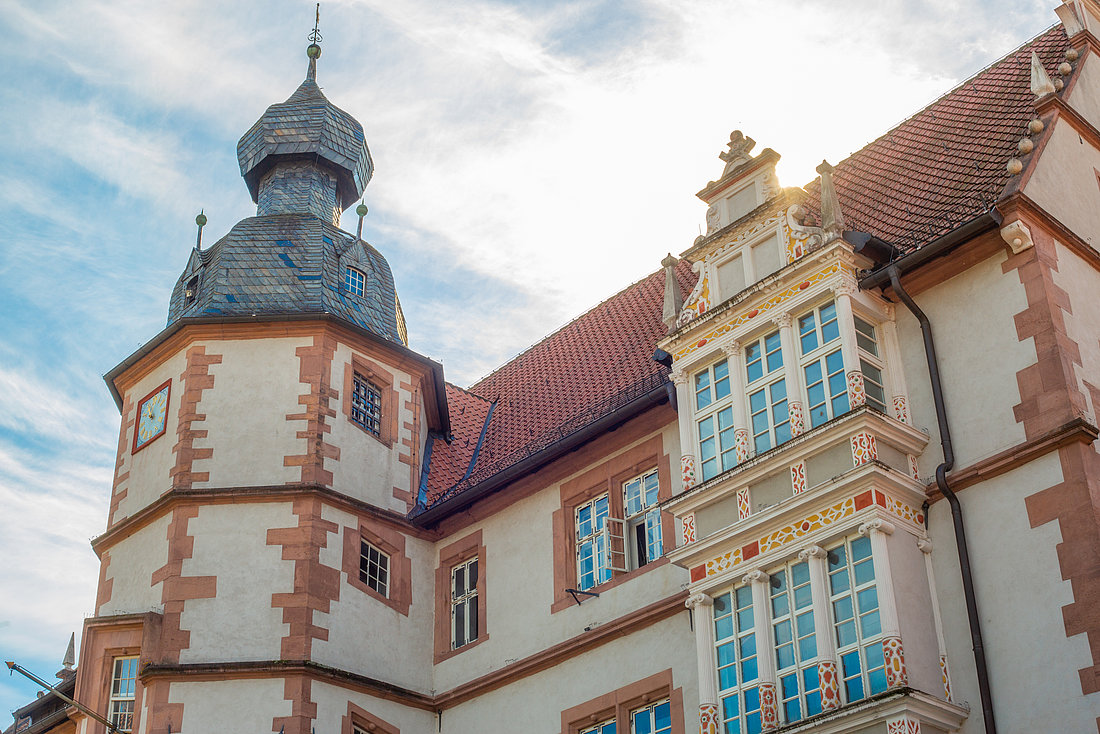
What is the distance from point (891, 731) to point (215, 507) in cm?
1000

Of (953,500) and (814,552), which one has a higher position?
(953,500)

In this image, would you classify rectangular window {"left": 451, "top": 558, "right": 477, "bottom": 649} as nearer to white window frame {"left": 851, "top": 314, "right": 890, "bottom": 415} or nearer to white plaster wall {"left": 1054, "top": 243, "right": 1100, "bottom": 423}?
white window frame {"left": 851, "top": 314, "right": 890, "bottom": 415}

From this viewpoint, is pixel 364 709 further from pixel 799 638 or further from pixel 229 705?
pixel 799 638

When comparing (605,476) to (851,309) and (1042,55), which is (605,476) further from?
(1042,55)

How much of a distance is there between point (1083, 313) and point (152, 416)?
41.9 feet

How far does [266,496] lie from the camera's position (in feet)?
64.4

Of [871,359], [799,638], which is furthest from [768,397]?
[799,638]

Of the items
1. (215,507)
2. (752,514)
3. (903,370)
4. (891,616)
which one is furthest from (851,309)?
(215,507)

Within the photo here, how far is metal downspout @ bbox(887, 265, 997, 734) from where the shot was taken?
1341 cm

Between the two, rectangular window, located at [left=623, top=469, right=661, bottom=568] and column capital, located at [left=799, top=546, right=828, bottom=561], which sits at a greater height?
rectangular window, located at [left=623, top=469, right=661, bottom=568]

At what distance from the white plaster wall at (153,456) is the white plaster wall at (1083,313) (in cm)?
1169

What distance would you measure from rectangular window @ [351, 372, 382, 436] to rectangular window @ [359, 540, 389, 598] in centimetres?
185

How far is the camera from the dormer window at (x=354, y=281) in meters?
22.7

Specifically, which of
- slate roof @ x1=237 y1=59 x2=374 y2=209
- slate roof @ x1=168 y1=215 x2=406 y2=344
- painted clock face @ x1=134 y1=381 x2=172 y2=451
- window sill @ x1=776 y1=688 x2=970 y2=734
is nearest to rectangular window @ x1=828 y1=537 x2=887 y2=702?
window sill @ x1=776 y1=688 x2=970 y2=734
